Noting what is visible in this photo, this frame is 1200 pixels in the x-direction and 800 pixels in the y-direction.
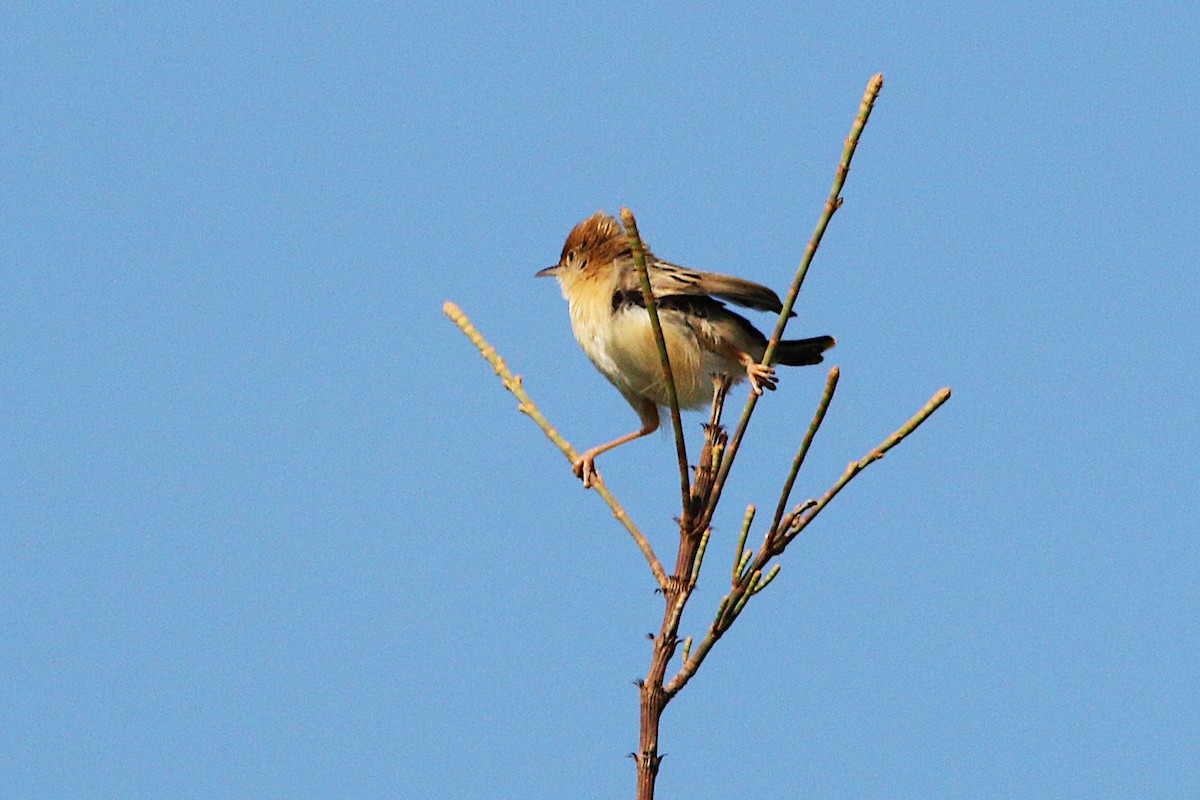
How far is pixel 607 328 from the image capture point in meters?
6.51

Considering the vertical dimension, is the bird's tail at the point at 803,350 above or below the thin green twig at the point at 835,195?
above

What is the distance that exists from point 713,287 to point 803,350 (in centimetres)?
112

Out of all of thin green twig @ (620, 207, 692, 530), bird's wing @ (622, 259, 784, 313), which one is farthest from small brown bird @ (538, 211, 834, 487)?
thin green twig @ (620, 207, 692, 530)

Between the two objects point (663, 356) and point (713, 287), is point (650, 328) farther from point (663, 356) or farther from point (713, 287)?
point (663, 356)

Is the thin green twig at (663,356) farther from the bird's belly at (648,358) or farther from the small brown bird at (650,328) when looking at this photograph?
the bird's belly at (648,358)

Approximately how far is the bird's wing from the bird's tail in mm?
846

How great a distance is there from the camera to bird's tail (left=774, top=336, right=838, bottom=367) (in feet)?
21.9

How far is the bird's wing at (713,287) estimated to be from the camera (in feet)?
18.6

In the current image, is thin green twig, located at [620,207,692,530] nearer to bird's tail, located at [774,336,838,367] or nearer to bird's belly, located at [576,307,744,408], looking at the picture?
bird's belly, located at [576,307,744,408]

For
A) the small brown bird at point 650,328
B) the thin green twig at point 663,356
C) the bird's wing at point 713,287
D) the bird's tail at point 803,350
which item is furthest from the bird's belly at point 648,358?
the thin green twig at point 663,356

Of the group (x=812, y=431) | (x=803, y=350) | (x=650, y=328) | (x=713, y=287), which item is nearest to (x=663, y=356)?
(x=812, y=431)

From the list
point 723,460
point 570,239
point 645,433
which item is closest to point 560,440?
point 723,460

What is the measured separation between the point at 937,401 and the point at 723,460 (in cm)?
60

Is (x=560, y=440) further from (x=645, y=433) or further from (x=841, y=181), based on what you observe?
(x=645, y=433)
